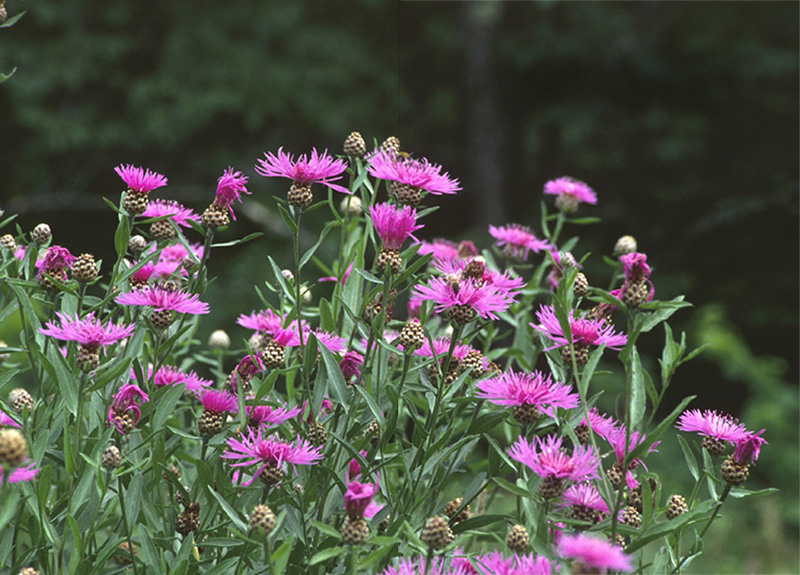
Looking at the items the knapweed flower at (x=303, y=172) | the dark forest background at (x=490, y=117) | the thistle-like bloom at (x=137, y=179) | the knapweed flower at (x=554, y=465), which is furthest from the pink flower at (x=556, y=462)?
the dark forest background at (x=490, y=117)

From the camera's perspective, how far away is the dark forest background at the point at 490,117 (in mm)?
3934

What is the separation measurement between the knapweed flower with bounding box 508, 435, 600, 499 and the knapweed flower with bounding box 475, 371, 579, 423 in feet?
0.12

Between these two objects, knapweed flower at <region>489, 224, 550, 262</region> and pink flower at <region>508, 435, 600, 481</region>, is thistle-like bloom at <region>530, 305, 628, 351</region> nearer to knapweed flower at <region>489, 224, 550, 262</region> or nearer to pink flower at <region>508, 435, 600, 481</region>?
pink flower at <region>508, 435, 600, 481</region>

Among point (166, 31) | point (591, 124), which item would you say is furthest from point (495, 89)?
point (166, 31)

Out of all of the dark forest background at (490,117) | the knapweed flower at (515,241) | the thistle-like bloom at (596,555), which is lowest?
the thistle-like bloom at (596,555)

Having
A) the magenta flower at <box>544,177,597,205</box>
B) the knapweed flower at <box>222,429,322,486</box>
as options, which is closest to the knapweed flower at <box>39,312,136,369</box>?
the knapweed flower at <box>222,429,322,486</box>

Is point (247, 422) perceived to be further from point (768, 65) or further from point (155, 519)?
point (768, 65)

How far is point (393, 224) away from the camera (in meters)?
0.62

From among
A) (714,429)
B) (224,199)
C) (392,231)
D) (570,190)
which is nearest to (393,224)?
(392,231)

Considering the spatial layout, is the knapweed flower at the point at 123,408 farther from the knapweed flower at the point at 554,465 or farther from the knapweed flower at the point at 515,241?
the knapweed flower at the point at 515,241

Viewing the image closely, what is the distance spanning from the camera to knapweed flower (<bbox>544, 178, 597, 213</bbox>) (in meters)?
1.00

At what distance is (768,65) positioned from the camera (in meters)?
4.09

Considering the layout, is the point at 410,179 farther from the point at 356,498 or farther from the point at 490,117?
the point at 490,117

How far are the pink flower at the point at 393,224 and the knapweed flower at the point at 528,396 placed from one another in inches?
4.6
